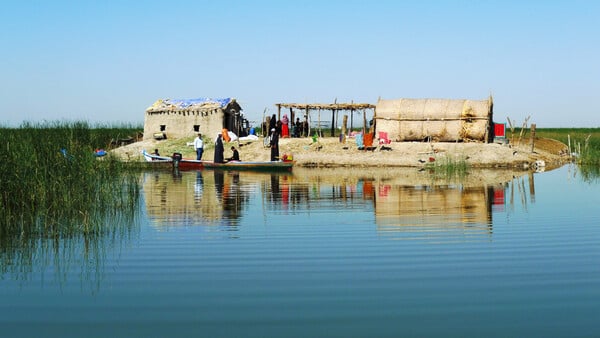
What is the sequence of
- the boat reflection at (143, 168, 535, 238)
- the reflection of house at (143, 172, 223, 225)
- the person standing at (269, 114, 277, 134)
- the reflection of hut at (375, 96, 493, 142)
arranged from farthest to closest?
the person standing at (269, 114, 277, 134), the reflection of hut at (375, 96, 493, 142), the reflection of house at (143, 172, 223, 225), the boat reflection at (143, 168, 535, 238)

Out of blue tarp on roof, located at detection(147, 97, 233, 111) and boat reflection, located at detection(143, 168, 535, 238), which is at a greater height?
blue tarp on roof, located at detection(147, 97, 233, 111)

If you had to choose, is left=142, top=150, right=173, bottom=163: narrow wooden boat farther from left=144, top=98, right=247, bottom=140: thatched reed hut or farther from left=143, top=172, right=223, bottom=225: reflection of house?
left=144, top=98, right=247, bottom=140: thatched reed hut

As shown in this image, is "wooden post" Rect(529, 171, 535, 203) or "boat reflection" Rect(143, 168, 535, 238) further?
"wooden post" Rect(529, 171, 535, 203)

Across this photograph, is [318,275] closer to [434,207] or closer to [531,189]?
[434,207]

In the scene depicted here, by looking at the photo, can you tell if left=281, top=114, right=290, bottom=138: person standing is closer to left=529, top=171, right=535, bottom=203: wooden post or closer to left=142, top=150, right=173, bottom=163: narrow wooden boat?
left=142, top=150, right=173, bottom=163: narrow wooden boat

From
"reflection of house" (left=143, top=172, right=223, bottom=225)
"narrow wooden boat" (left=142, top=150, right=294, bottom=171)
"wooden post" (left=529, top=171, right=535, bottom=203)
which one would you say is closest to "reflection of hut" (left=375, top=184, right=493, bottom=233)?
"wooden post" (left=529, top=171, right=535, bottom=203)

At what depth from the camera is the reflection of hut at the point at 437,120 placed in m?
32.4

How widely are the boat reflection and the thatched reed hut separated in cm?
1009

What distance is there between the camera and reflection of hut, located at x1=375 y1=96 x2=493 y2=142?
32375mm

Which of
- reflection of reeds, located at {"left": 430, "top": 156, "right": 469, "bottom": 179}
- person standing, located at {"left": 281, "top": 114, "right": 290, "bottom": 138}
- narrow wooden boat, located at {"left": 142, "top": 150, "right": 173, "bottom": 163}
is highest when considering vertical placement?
person standing, located at {"left": 281, "top": 114, "right": 290, "bottom": 138}

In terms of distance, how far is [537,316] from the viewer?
234 inches

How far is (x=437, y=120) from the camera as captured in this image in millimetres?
32656

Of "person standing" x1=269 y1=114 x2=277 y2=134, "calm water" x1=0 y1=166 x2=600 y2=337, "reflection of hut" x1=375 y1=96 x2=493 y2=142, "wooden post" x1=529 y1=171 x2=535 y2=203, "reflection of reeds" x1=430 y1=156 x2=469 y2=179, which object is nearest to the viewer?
"calm water" x1=0 y1=166 x2=600 y2=337

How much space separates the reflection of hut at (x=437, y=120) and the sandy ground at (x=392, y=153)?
0.64 metres
